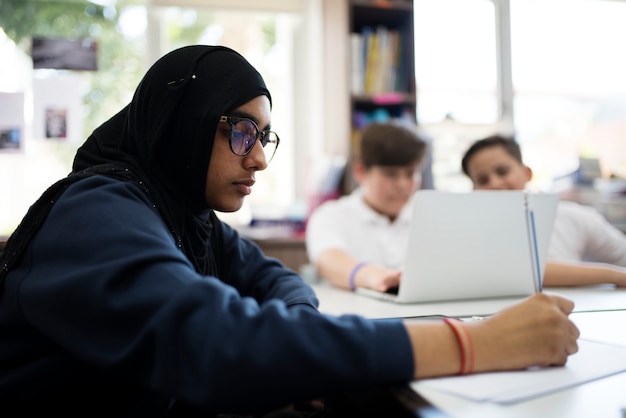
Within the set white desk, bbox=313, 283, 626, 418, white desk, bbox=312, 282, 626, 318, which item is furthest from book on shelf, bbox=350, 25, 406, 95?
white desk, bbox=312, 282, 626, 318

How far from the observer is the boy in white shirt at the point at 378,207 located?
6.15 ft

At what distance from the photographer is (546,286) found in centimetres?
144

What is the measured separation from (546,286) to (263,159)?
0.95 metres

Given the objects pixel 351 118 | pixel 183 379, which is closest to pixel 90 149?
pixel 183 379

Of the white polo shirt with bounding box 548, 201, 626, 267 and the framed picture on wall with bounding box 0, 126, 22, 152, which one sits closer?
the white polo shirt with bounding box 548, 201, 626, 267

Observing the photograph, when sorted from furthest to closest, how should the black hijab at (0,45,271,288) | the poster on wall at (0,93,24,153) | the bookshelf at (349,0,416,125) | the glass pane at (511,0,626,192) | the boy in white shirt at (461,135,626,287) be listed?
the glass pane at (511,0,626,192)
the bookshelf at (349,0,416,125)
the poster on wall at (0,93,24,153)
the boy in white shirt at (461,135,626,287)
the black hijab at (0,45,271,288)

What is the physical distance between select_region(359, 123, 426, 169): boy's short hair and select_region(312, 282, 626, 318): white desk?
26.7 inches

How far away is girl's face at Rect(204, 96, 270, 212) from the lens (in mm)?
856

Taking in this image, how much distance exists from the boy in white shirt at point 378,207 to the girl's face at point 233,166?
837 millimetres

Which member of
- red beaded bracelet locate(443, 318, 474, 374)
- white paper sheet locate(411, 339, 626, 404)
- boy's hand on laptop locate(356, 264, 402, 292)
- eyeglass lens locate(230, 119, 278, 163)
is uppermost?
eyeglass lens locate(230, 119, 278, 163)

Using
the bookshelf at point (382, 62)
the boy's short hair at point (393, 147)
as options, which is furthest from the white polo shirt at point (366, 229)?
the bookshelf at point (382, 62)

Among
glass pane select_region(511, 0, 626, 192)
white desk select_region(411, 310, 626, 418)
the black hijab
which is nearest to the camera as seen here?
white desk select_region(411, 310, 626, 418)

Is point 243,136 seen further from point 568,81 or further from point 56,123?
point 568,81

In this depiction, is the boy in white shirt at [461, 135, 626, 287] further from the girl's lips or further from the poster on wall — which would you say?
the poster on wall
